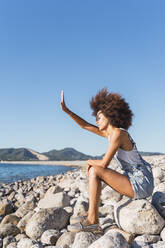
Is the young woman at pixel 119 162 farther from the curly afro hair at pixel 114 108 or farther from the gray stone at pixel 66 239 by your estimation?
the gray stone at pixel 66 239

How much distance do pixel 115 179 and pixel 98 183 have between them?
0.24 meters

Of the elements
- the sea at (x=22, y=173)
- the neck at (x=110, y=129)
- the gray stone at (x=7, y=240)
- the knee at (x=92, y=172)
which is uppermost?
the neck at (x=110, y=129)

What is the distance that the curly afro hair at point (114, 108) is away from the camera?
4.05 metres

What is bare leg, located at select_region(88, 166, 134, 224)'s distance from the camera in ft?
12.7

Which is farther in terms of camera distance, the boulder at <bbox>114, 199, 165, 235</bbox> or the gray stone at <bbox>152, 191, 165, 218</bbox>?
the gray stone at <bbox>152, 191, 165, 218</bbox>

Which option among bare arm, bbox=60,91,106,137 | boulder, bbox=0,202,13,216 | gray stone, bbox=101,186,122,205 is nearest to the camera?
bare arm, bbox=60,91,106,137

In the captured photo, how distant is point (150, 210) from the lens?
3988mm

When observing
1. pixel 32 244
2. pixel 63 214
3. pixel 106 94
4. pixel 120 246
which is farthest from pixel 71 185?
pixel 120 246

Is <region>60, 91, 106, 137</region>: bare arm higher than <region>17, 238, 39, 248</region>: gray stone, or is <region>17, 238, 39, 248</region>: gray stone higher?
<region>60, 91, 106, 137</region>: bare arm

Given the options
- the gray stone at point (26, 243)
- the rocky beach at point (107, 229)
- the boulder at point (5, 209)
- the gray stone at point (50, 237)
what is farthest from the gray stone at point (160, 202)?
the boulder at point (5, 209)

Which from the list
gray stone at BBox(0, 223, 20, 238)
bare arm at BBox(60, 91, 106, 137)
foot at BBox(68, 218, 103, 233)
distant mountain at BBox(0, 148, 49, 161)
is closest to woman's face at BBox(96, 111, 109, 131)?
bare arm at BBox(60, 91, 106, 137)

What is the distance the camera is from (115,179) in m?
3.94

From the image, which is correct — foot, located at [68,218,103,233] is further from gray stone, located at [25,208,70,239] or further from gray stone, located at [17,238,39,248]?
gray stone, located at [25,208,70,239]

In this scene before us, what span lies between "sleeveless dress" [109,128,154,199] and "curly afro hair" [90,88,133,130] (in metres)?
0.27
